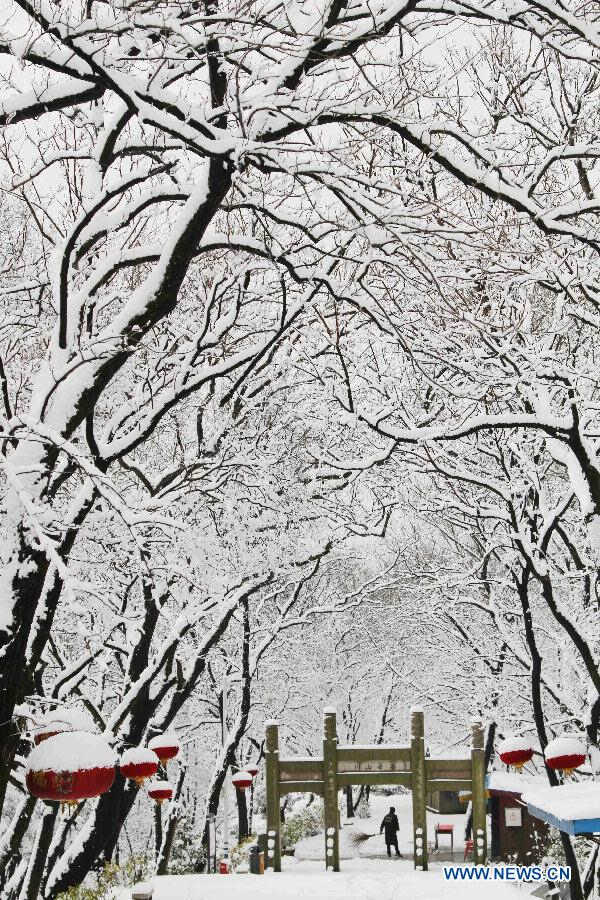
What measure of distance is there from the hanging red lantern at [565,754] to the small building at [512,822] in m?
10.8

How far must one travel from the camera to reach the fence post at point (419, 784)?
52.8 ft

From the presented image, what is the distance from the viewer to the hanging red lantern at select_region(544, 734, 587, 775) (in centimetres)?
944

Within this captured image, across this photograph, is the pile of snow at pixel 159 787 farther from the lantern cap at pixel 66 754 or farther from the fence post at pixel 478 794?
the lantern cap at pixel 66 754

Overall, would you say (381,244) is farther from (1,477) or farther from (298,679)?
(298,679)

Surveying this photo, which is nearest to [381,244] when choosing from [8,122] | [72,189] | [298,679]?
[8,122]

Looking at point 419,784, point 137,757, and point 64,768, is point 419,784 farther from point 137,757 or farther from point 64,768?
point 64,768

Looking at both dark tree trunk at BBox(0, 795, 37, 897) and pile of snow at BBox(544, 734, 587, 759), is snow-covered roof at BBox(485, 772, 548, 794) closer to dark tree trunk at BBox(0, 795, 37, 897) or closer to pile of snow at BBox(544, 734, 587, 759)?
pile of snow at BBox(544, 734, 587, 759)

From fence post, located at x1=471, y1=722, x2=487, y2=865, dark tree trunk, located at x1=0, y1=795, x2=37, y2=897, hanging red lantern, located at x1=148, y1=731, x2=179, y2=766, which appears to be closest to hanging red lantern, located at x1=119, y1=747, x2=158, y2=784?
dark tree trunk, located at x1=0, y1=795, x2=37, y2=897

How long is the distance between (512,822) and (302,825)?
29.2ft

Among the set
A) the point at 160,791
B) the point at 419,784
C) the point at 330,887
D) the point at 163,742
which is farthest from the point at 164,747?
the point at 419,784

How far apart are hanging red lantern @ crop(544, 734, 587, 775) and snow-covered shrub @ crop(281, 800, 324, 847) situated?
48.9 feet

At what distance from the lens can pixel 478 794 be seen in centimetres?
1559

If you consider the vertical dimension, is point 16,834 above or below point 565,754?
below

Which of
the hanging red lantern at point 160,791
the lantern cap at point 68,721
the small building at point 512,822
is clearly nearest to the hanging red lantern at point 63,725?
the lantern cap at point 68,721
